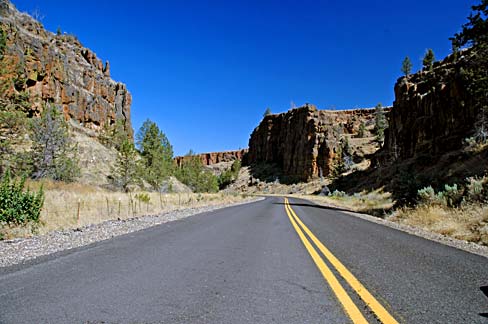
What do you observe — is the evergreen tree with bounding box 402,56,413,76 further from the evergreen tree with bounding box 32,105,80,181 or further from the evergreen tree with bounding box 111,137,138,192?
the evergreen tree with bounding box 32,105,80,181

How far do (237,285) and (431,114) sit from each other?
49.2 metres

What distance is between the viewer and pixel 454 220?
9.20 metres

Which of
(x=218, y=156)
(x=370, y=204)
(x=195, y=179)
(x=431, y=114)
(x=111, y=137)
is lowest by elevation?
(x=370, y=204)

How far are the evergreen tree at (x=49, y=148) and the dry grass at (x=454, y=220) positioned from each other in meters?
25.3

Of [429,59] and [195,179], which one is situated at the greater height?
[429,59]

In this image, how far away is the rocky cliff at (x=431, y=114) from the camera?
1384 inches

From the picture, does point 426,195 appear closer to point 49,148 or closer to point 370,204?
point 370,204

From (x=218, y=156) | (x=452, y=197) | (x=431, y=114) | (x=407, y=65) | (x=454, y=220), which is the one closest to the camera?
(x=454, y=220)

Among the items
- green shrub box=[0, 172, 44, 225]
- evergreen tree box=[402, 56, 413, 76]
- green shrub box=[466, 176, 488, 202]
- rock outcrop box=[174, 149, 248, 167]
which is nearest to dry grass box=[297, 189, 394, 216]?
green shrub box=[466, 176, 488, 202]

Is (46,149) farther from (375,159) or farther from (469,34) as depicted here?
(375,159)

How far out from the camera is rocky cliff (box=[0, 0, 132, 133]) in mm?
41031

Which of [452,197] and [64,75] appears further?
[64,75]

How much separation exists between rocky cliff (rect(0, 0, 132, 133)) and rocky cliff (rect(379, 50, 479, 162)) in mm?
47002

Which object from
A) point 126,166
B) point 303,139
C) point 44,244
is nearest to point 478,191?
point 44,244
